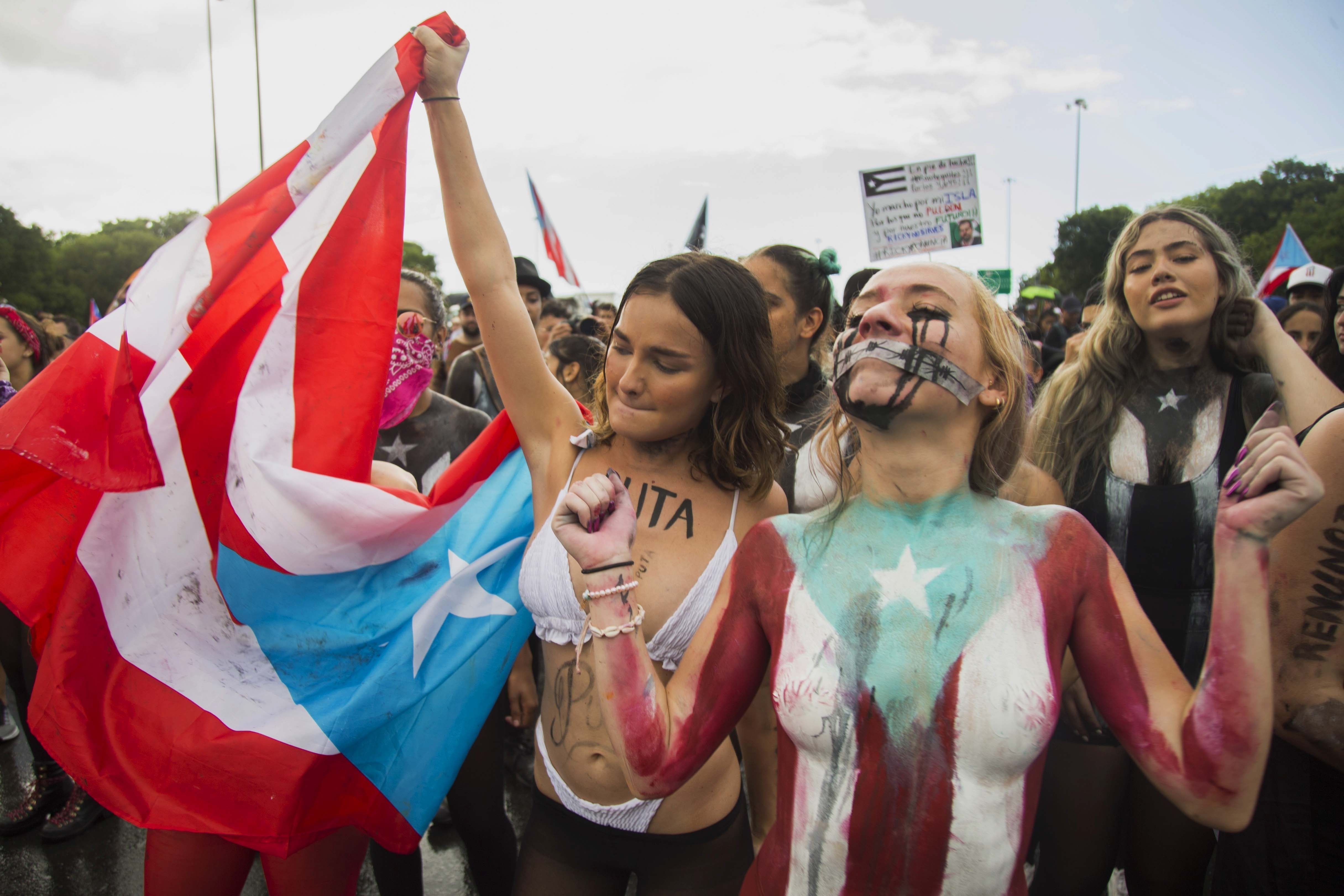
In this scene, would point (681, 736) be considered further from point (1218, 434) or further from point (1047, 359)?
point (1047, 359)

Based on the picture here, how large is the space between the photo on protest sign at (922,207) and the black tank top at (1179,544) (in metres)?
5.04

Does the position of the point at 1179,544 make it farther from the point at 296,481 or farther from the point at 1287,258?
the point at 1287,258

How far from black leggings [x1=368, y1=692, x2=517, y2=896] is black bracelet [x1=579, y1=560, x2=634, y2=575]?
4.72 ft

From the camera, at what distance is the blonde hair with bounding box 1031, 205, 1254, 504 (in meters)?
2.50

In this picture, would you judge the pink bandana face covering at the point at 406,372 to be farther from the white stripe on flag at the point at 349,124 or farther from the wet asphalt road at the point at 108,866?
the wet asphalt road at the point at 108,866

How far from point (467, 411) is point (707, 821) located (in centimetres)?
216

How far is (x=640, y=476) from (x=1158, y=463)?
1652mm

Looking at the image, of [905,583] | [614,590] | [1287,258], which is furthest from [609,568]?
[1287,258]

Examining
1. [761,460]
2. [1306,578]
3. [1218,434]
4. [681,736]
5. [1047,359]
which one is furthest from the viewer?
[1047,359]

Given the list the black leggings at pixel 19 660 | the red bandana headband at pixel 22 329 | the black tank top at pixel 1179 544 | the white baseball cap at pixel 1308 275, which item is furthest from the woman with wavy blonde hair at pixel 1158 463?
the white baseball cap at pixel 1308 275

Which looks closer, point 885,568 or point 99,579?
point 885,568

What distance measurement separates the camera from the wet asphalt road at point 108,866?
10.7ft

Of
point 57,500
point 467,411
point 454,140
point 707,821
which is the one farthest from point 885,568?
point 467,411

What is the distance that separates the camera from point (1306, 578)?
180 centimetres
